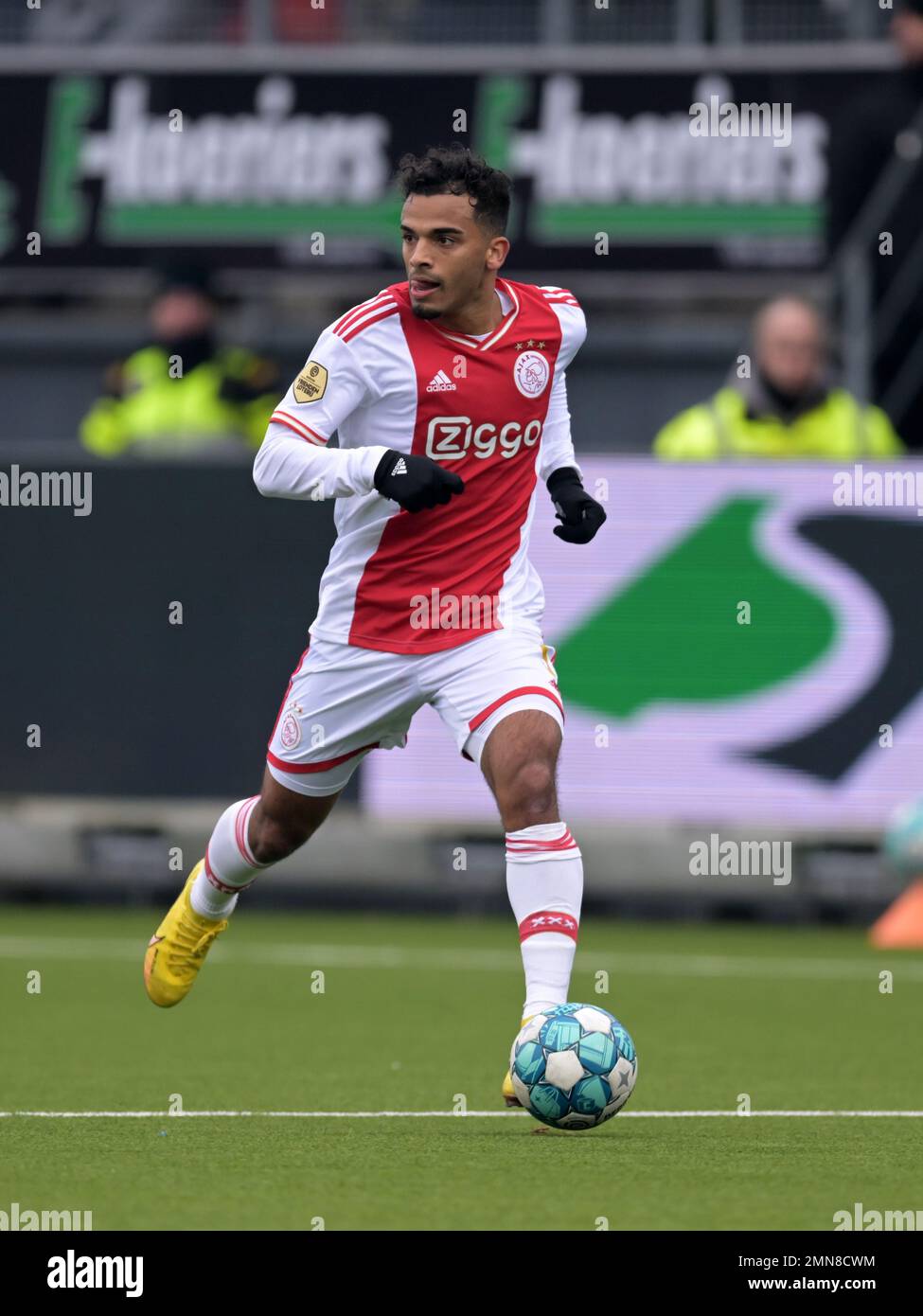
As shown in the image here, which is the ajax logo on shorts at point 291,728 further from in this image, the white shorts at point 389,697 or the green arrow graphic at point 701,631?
the green arrow graphic at point 701,631

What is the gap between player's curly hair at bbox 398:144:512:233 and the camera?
7.38 metres

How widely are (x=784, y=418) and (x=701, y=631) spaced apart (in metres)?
1.23

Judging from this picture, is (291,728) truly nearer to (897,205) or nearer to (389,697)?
(389,697)

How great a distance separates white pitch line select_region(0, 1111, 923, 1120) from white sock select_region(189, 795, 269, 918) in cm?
102

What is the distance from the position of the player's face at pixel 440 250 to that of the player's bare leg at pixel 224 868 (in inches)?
57.7

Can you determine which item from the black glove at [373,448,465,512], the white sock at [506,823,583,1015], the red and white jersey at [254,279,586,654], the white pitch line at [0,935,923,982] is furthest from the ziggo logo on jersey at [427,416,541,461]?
the white pitch line at [0,935,923,982]

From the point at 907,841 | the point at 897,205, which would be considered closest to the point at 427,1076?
the point at 907,841

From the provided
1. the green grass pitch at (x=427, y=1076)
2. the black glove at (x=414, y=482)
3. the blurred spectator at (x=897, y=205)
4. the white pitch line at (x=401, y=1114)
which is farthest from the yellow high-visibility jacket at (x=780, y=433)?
A: the black glove at (x=414, y=482)

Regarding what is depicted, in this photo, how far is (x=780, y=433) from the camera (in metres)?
13.4

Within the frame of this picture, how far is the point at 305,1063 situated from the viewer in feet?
28.2

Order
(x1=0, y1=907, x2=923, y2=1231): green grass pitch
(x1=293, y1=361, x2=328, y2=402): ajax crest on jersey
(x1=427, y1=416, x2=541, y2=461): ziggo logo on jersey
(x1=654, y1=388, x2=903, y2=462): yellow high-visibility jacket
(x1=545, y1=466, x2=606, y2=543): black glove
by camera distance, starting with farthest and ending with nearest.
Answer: (x1=654, y1=388, x2=903, y2=462): yellow high-visibility jacket < (x1=545, y1=466, x2=606, y2=543): black glove < (x1=427, y1=416, x2=541, y2=461): ziggo logo on jersey < (x1=293, y1=361, x2=328, y2=402): ajax crest on jersey < (x1=0, y1=907, x2=923, y2=1231): green grass pitch

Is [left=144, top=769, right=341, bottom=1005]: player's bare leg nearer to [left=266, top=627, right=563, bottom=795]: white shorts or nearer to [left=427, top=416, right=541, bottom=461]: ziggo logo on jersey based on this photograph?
[left=266, top=627, right=563, bottom=795]: white shorts

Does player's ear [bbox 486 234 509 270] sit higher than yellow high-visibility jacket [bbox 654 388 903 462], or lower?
lower

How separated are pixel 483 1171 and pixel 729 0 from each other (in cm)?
1103
